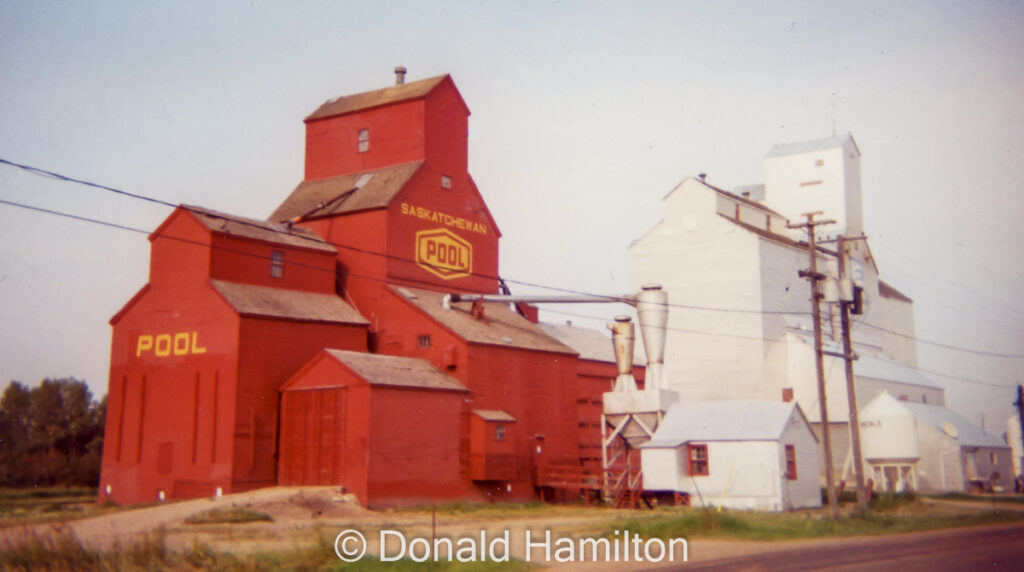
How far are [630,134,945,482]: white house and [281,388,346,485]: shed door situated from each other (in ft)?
66.6

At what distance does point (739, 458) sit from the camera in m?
34.9

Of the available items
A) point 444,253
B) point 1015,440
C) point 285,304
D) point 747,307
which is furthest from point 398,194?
point 1015,440

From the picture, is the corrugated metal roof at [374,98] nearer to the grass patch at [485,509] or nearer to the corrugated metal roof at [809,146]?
the grass patch at [485,509]

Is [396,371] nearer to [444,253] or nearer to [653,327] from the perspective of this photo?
[444,253]

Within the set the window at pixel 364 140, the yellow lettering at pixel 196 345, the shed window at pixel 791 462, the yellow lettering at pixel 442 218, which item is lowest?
the shed window at pixel 791 462

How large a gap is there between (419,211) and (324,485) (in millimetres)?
14636

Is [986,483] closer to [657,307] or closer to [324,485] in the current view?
[657,307]

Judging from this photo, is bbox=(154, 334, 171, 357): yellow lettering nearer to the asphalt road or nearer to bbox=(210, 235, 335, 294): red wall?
bbox=(210, 235, 335, 294): red wall

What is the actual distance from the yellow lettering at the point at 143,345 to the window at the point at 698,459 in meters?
21.5

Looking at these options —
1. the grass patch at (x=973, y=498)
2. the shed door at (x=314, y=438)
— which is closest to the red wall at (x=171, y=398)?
the shed door at (x=314, y=438)

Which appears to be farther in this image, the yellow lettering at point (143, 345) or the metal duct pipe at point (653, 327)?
the metal duct pipe at point (653, 327)

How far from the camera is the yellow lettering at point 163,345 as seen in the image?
3612 centimetres

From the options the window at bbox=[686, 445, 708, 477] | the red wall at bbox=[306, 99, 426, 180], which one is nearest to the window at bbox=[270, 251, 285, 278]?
the red wall at bbox=[306, 99, 426, 180]

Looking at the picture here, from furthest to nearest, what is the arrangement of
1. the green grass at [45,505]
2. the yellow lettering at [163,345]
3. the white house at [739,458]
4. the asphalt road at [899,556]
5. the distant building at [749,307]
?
1. the distant building at [749,307]
2. the yellow lettering at [163,345]
3. the white house at [739,458]
4. the green grass at [45,505]
5. the asphalt road at [899,556]
